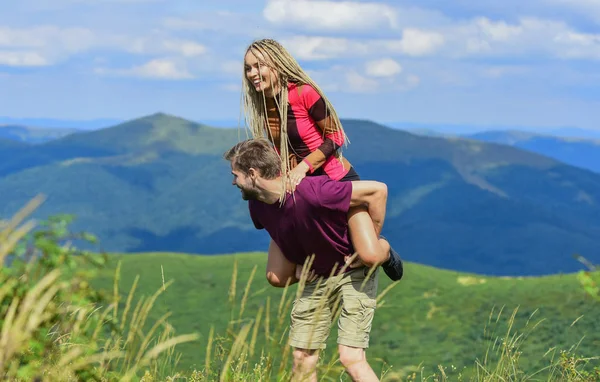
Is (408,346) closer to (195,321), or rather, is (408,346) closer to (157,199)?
(195,321)

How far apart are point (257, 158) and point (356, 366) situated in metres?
1.22

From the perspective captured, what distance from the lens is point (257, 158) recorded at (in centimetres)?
396

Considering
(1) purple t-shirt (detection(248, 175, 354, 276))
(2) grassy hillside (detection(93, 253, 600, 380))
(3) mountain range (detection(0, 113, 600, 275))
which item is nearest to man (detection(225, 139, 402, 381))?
(1) purple t-shirt (detection(248, 175, 354, 276))

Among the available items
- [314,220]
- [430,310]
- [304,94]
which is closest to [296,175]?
[314,220]

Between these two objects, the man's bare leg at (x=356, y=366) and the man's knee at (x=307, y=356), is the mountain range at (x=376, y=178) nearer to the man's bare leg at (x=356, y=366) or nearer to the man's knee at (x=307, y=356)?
the man's knee at (x=307, y=356)

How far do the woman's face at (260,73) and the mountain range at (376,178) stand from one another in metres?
99.0

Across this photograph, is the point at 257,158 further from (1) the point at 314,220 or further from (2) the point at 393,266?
(2) the point at 393,266

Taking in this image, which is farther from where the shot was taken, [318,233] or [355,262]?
[355,262]

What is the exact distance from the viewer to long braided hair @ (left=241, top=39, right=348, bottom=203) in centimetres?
441

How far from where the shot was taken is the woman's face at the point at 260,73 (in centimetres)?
441

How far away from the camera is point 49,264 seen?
103 inches

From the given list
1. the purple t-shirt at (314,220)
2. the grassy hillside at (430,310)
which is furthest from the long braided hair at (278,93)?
the grassy hillside at (430,310)

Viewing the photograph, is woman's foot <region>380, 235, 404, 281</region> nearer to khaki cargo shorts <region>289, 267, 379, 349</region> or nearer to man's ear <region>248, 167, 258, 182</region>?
khaki cargo shorts <region>289, 267, 379, 349</region>

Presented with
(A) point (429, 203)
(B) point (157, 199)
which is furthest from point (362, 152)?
(B) point (157, 199)
